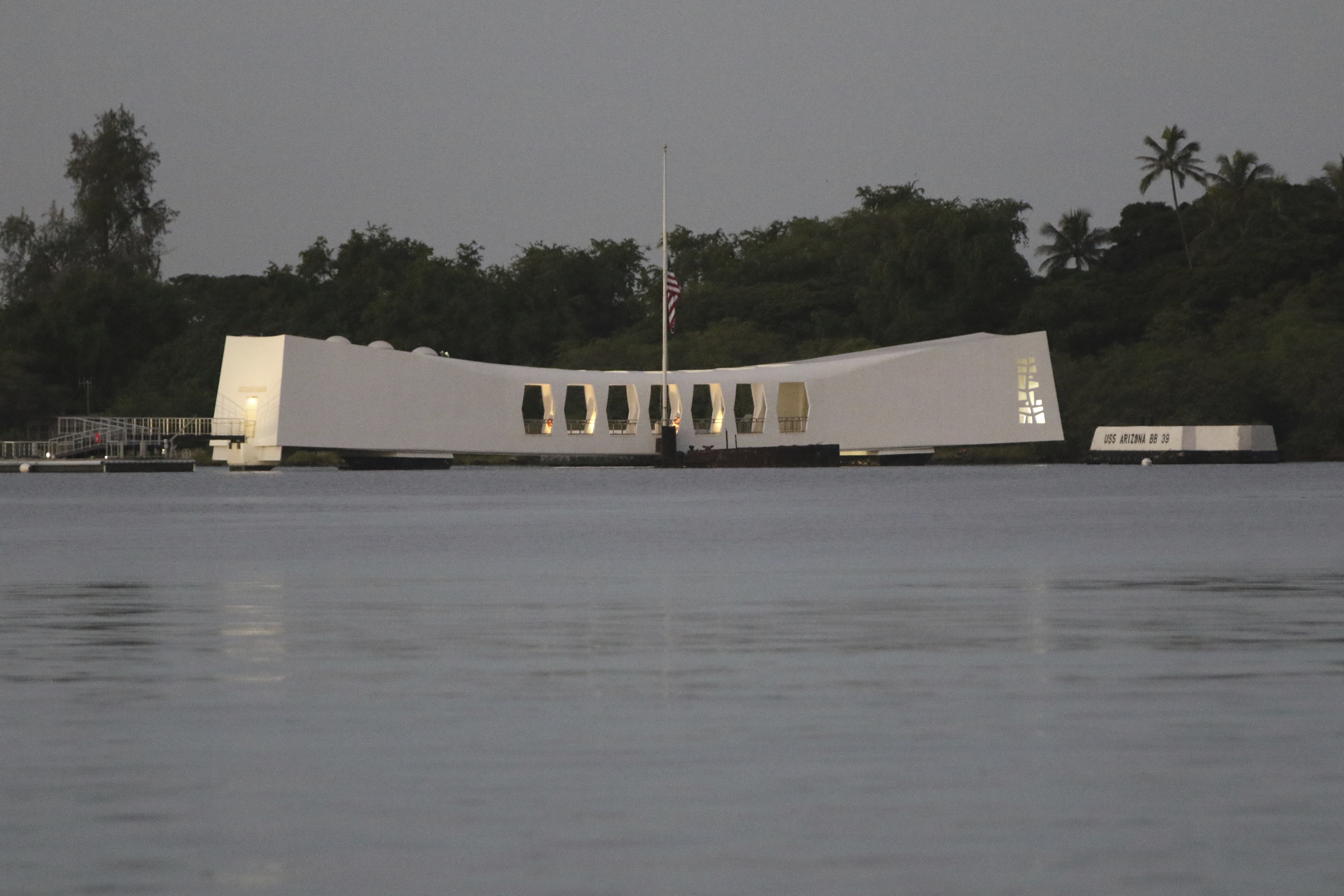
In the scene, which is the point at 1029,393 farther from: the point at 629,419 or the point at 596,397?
the point at 596,397

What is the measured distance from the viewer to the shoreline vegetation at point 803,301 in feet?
213

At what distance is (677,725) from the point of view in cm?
745

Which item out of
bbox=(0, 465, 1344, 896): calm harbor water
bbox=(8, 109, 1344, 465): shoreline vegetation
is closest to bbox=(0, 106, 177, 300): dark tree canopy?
bbox=(8, 109, 1344, 465): shoreline vegetation

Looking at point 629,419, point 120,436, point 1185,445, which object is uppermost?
point 629,419

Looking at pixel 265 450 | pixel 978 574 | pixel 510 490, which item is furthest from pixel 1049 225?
pixel 978 574

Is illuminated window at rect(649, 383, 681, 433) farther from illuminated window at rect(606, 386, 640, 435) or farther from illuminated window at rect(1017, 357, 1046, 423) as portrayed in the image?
illuminated window at rect(1017, 357, 1046, 423)

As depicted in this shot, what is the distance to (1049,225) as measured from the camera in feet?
260

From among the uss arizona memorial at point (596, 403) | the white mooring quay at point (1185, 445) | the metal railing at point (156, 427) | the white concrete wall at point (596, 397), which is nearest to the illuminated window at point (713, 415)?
the uss arizona memorial at point (596, 403)

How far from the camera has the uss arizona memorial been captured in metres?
58.5

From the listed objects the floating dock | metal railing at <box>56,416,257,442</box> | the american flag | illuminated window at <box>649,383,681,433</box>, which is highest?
the american flag

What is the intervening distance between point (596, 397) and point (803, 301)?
60.5 feet

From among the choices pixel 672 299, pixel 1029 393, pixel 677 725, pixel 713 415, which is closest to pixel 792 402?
pixel 713 415

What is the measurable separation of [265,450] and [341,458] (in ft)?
20.1

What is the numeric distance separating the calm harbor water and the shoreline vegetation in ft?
158
